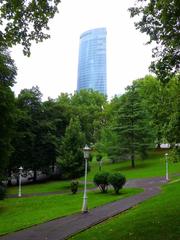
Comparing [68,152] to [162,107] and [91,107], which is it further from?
[91,107]

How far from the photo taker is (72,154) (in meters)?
44.9

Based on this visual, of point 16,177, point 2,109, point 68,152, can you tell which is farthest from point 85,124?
point 2,109

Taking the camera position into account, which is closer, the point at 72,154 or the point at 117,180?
the point at 117,180

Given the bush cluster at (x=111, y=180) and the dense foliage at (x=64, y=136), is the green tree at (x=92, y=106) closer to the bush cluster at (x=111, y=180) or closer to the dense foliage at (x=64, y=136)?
the dense foliage at (x=64, y=136)

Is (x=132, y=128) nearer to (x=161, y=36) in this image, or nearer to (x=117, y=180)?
(x=117, y=180)

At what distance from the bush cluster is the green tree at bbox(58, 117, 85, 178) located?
9.47 meters

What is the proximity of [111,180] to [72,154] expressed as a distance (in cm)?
1284

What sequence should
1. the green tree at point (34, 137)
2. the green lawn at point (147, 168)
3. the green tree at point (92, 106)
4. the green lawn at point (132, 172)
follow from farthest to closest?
the green tree at point (92, 106) < the green tree at point (34, 137) < the green lawn at point (147, 168) < the green lawn at point (132, 172)

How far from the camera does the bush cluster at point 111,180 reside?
1282 inches

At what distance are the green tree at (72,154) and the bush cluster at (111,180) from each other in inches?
373

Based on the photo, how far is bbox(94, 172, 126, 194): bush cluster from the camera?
3256 centimetres

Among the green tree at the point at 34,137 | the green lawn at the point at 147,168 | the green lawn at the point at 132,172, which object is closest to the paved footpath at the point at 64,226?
the green lawn at the point at 132,172

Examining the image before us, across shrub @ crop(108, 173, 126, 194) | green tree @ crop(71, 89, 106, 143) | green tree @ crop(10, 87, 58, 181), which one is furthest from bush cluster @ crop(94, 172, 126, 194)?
green tree @ crop(71, 89, 106, 143)

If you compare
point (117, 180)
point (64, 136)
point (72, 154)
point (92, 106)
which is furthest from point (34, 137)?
point (92, 106)
